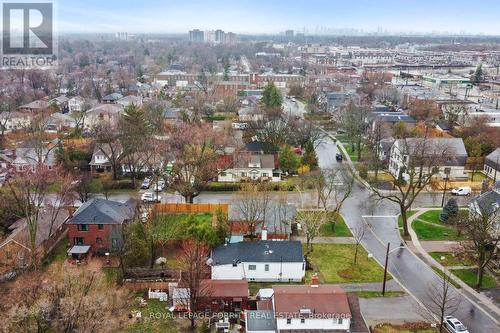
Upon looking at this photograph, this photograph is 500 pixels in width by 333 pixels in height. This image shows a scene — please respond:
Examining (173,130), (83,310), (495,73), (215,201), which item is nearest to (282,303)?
(83,310)

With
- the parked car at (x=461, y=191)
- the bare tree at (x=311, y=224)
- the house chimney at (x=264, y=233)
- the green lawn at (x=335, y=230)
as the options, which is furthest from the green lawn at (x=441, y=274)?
the parked car at (x=461, y=191)

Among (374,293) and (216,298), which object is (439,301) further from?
(216,298)

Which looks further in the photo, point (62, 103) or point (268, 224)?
point (62, 103)

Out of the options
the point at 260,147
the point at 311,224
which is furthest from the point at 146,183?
the point at 311,224

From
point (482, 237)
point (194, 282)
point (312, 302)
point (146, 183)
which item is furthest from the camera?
point (146, 183)

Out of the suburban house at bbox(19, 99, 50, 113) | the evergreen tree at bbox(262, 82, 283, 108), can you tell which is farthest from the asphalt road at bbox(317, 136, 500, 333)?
the suburban house at bbox(19, 99, 50, 113)

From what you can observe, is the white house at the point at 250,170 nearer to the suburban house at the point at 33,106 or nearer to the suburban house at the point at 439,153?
the suburban house at the point at 439,153
